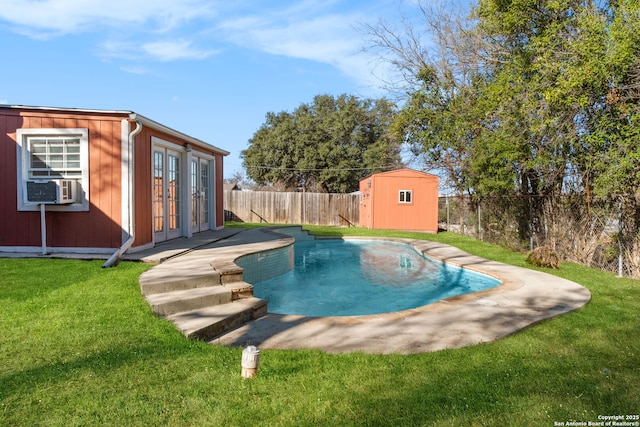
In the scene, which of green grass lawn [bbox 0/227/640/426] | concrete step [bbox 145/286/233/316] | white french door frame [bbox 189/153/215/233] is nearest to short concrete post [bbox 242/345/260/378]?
green grass lawn [bbox 0/227/640/426]

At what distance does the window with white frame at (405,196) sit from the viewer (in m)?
16.4

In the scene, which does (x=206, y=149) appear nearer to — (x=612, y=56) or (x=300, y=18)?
(x=300, y=18)

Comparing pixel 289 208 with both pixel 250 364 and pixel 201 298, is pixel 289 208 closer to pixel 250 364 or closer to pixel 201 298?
pixel 201 298

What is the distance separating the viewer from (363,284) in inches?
300

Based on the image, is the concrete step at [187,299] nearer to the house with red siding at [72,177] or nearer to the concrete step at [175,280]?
the concrete step at [175,280]

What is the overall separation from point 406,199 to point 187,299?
13513 millimetres

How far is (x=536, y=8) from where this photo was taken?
8648mm

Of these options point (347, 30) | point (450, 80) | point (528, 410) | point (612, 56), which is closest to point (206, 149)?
point (347, 30)

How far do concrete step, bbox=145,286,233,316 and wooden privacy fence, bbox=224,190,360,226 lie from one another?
15.2m

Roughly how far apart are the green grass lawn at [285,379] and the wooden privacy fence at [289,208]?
15888mm

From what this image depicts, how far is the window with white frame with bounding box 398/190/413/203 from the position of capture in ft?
53.8

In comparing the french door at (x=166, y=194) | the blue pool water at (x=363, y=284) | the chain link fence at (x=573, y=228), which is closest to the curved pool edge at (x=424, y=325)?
the blue pool water at (x=363, y=284)

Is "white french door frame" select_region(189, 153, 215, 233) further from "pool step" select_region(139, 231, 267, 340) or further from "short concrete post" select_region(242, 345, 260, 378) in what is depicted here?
"short concrete post" select_region(242, 345, 260, 378)

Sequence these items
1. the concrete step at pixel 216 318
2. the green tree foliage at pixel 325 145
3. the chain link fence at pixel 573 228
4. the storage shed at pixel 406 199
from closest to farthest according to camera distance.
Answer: the concrete step at pixel 216 318, the chain link fence at pixel 573 228, the storage shed at pixel 406 199, the green tree foliage at pixel 325 145
